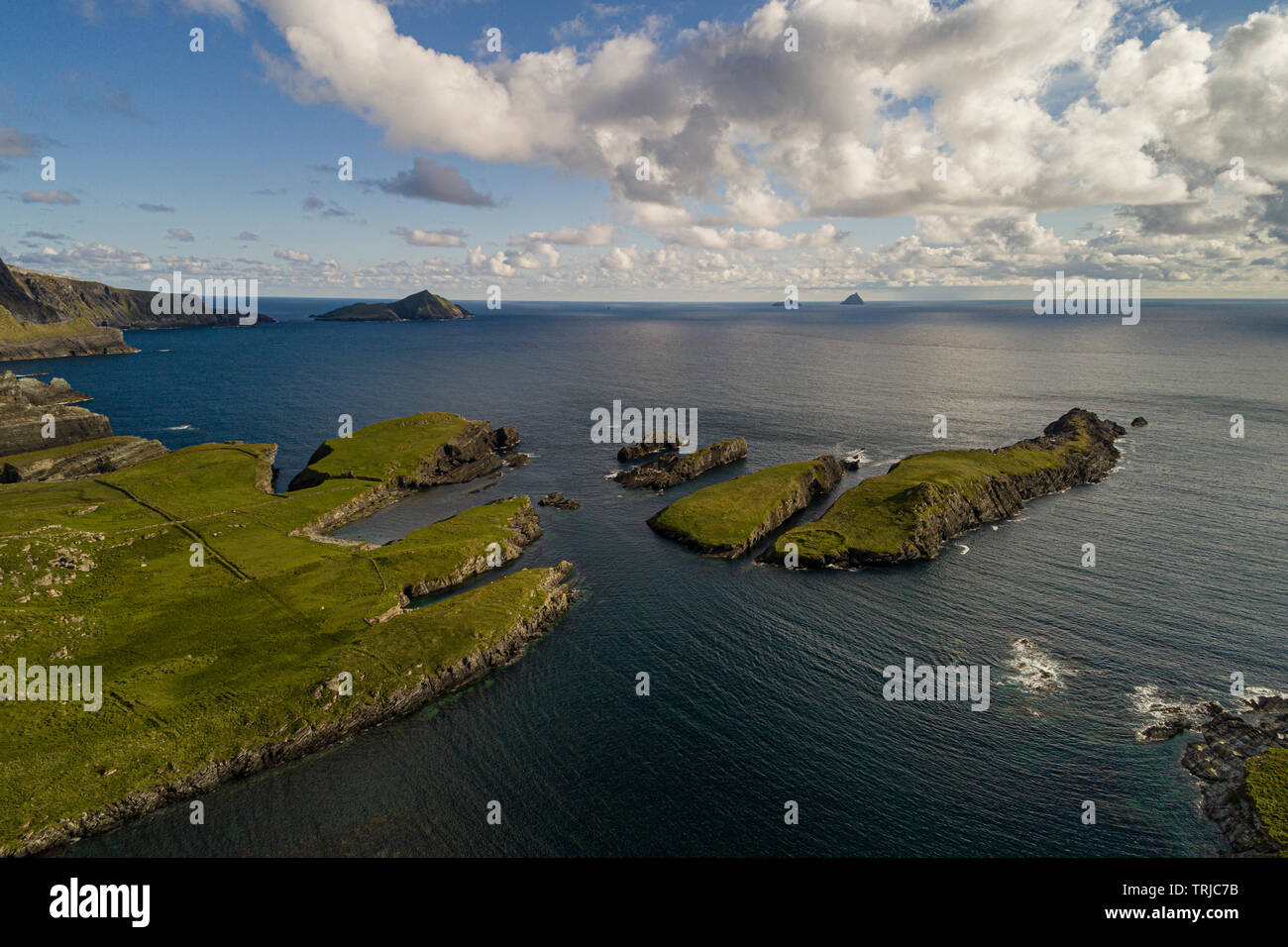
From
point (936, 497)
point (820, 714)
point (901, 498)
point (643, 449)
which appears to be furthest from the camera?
point (643, 449)

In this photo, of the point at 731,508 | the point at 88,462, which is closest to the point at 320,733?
the point at 731,508

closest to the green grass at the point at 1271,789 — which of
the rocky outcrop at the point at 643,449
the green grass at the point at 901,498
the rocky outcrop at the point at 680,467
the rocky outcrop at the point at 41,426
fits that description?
the green grass at the point at 901,498

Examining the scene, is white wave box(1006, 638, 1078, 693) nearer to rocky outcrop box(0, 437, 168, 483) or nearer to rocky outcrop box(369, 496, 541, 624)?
rocky outcrop box(369, 496, 541, 624)

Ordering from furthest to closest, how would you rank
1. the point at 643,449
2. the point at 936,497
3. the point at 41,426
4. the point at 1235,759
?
the point at 643,449 < the point at 41,426 < the point at 936,497 < the point at 1235,759

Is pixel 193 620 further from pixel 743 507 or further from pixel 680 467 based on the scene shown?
pixel 680 467
